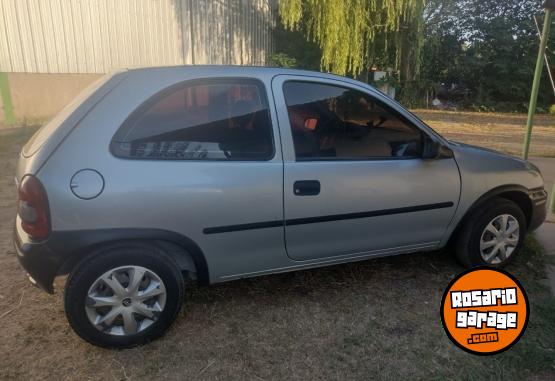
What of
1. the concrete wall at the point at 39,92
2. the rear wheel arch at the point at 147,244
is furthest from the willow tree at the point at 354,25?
the rear wheel arch at the point at 147,244

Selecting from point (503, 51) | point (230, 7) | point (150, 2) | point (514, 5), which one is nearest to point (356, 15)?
point (230, 7)

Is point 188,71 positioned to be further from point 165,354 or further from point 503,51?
point 503,51

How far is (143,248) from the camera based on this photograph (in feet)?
8.32

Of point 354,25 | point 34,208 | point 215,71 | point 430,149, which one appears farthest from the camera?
point 354,25

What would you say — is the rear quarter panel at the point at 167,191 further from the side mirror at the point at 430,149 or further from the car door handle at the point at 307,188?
the side mirror at the point at 430,149

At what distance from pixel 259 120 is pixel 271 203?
0.53m

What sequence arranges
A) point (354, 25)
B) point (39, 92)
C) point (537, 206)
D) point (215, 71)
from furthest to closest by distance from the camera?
1. point (354, 25)
2. point (39, 92)
3. point (537, 206)
4. point (215, 71)

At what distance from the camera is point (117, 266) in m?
2.46

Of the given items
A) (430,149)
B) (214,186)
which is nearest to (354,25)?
(430,149)

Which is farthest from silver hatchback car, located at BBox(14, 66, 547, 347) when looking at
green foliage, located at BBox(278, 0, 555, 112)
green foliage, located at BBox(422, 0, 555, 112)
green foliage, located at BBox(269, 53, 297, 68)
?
green foliage, located at BBox(422, 0, 555, 112)

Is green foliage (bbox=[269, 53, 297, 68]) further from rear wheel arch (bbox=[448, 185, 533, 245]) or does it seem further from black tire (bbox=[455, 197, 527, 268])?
black tire (bbox=[455, 197, 527, 268])

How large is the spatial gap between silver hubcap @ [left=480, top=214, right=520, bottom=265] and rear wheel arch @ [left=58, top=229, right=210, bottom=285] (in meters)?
2.28

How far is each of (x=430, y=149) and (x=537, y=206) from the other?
1.29 metres

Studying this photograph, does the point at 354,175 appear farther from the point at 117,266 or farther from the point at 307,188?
the point at 117,266
